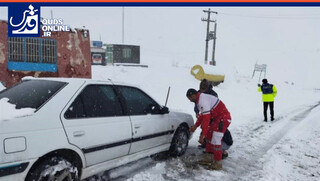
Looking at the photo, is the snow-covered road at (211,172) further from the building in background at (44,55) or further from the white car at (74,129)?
the building in background at (44,55)

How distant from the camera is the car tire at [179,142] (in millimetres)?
5320

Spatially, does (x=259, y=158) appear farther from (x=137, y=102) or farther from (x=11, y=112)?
(x=11, y=112)

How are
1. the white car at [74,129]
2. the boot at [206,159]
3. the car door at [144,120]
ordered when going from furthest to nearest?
1. the boot at [206,159]
2. the car door at [144,120]
3. the white car at [74,129]

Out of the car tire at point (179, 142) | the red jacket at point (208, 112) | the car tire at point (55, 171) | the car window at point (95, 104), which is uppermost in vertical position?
the car window at point (95, 104)

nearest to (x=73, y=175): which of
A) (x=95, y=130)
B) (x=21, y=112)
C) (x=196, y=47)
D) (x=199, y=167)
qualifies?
(x=95, y=130)

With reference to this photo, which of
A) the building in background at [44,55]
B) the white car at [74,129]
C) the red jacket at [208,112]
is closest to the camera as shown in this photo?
the white car at [74,129]

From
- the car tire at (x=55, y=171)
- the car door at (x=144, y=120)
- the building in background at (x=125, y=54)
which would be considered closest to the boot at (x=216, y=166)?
the car door at (x=144, y=120)

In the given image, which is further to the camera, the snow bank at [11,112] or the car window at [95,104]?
→ the car window at [95,104]

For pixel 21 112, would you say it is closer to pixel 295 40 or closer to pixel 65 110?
pixel 65 110

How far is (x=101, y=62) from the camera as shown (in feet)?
99.5

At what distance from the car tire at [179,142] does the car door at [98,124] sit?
1.55 m

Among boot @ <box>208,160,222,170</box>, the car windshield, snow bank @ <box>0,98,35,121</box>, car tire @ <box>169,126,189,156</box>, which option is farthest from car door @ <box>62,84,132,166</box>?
boot @ <box>208,160,222,170</box>

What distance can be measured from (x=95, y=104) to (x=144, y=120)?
995mm

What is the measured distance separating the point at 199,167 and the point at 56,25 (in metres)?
10.9
